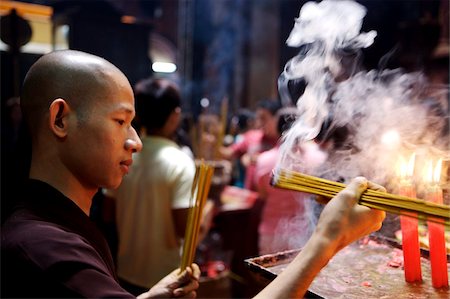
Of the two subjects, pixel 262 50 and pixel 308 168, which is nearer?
pixel 308 168

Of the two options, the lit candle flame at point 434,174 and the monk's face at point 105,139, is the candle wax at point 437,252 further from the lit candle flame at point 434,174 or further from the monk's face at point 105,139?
the monk's face at point 105,139

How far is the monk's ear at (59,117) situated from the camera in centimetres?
130

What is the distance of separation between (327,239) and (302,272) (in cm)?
11

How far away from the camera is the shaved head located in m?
1.32

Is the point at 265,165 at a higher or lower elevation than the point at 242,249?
higher

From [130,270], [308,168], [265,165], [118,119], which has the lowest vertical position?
[130,270]

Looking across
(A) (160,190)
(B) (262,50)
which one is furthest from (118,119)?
(B) (262,50)

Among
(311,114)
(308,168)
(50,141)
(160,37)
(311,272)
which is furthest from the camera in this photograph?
(160,37)

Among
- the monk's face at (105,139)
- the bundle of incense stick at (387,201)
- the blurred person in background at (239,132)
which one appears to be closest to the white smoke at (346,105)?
the bundle of incense stick at (387,201)

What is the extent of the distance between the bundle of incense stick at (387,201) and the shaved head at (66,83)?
2.29 feet

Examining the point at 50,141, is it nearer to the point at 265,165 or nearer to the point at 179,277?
the point at 179,277

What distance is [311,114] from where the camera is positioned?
1.97 m

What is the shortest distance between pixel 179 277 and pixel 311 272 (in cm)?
69

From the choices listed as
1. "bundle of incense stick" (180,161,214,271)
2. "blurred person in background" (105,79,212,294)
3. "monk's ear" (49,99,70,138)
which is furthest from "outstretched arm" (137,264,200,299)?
"blurred person in background" (105,79,212,294)
